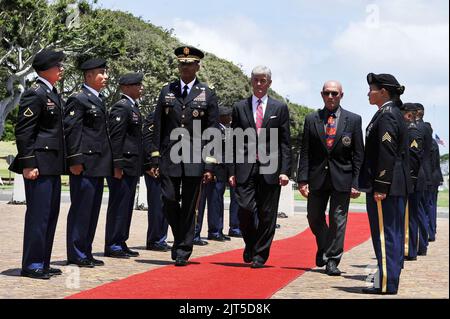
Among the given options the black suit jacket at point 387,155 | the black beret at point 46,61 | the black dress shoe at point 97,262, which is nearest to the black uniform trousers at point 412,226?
the black suit jacket at point 387,155

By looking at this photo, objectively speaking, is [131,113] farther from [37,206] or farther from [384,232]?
Answer: [384,232]

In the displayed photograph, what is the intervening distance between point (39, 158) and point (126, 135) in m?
2.42

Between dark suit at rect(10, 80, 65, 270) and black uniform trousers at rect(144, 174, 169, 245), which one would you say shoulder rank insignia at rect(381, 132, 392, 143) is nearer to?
dark suit at rect(10, 80, 65, 270)

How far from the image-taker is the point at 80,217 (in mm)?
9336

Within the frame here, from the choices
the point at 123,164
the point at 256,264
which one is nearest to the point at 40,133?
the point at 123,164

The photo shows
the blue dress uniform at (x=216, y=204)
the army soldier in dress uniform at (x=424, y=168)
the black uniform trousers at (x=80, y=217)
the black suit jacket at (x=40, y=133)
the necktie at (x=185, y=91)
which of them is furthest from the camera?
the blue dress uniform at (x=216, y=204)

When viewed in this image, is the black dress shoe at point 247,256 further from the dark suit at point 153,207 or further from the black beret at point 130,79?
the black beret at point 130,79

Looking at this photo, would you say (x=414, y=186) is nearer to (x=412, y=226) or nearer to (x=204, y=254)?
(x=412, y=226)

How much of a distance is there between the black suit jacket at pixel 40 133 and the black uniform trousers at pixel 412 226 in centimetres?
512

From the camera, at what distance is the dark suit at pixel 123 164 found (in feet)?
34.1

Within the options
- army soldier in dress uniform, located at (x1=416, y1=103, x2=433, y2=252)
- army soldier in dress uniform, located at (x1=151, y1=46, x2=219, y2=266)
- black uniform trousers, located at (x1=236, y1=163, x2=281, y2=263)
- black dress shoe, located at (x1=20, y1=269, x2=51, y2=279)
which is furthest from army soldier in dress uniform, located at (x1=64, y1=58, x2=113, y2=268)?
army soldier in dress uniform, located at (x1=416, y1=103, x2=433, y2=252)

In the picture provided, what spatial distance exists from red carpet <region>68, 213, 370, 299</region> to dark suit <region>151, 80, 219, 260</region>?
0.55 metres

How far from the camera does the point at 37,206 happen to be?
325 inches
